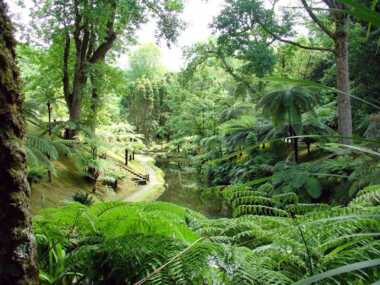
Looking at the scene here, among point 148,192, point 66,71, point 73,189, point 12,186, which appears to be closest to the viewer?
point 12,186

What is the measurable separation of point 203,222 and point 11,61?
103 centimetres

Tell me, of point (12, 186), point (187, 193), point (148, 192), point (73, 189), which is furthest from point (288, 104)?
point (12, 186)

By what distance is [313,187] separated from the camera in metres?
5.79

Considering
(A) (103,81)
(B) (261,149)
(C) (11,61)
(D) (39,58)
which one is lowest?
(B) (261,149)

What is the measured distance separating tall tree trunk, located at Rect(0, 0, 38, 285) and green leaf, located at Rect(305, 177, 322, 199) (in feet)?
17.8

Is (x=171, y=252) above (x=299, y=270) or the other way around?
above

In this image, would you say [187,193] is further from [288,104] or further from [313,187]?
[313,187]

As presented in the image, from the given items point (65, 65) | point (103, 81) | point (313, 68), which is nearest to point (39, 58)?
point (65, 65)

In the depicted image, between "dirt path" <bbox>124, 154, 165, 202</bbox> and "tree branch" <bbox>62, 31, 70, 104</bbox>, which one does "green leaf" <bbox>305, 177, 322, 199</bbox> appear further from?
"tree branch" <bbox>62, 31, 70, 104</bbox>

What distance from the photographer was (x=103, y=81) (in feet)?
31.6

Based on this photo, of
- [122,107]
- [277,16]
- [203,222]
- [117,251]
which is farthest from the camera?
[122,107]

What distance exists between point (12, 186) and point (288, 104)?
6632 millimetres

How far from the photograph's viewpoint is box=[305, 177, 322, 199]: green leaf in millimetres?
5730

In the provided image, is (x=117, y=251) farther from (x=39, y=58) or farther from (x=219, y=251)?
(x=39, y=58)
